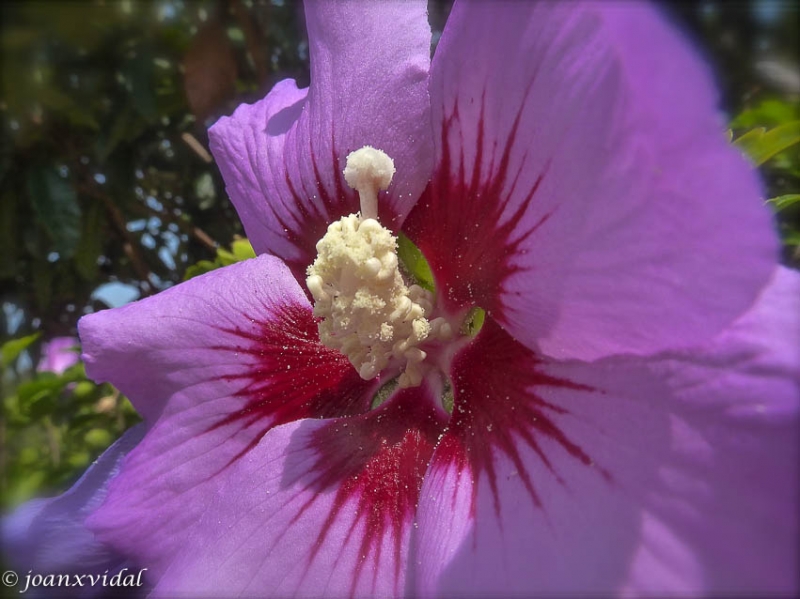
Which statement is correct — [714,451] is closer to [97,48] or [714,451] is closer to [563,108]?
[563,108]

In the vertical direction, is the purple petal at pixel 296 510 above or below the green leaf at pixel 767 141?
below

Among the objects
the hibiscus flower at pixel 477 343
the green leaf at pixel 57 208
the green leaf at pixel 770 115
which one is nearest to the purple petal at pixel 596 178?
the hibiscus flower at pixel 477 343

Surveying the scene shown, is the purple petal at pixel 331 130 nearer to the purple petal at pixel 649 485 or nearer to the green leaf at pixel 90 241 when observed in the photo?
the purple petal at pixel 649 485

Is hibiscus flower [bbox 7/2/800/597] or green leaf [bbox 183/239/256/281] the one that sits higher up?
green leaf [bbox 183/239/256/281]

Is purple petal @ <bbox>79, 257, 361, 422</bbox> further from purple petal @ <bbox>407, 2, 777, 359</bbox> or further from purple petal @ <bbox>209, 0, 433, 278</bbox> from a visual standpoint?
purple petal @ <bbox>407, 2, 777, 359</bbox>

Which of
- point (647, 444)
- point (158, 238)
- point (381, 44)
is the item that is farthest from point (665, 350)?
point (158, 238)

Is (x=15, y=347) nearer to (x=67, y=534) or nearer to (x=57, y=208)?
(x=57, y=208)

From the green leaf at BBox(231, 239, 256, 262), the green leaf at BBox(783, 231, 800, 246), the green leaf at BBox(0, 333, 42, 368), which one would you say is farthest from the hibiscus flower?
the green leaf at BBox(0, 333, 42, 368)
